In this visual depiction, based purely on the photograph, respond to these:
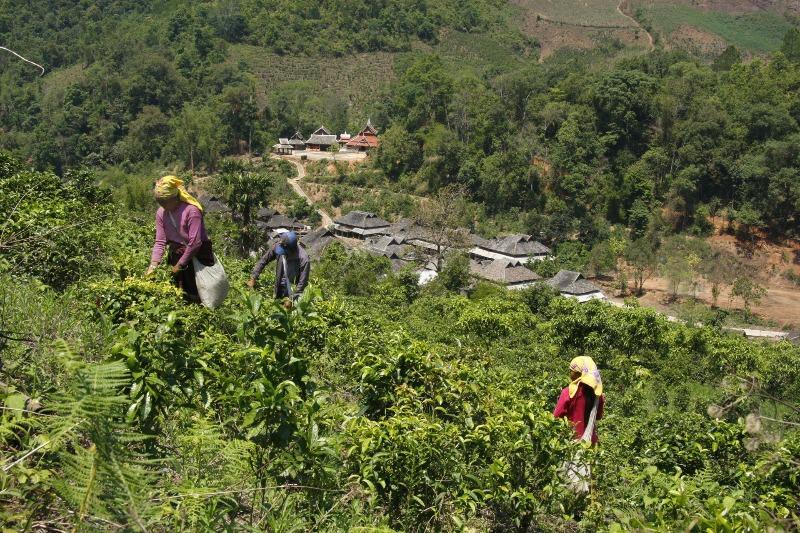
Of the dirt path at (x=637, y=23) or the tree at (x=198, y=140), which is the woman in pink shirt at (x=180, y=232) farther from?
the dirt path at (x=637, y=23)

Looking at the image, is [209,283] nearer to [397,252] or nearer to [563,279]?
[563,279]

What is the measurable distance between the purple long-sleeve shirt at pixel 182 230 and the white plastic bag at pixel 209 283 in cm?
9

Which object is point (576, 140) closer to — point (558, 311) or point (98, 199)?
point (558, 311)

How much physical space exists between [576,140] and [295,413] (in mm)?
36095

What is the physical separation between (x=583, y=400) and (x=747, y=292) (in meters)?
26.6

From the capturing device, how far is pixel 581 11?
274 feet

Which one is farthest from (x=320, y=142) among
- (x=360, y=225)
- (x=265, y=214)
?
(x=360, y=225)

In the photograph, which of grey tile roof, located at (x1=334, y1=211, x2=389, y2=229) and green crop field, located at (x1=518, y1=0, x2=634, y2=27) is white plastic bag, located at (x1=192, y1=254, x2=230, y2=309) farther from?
green crop field, located at (x1=518, y1=0, x2=634, y2=27)

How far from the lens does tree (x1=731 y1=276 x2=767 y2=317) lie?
27.0 metres

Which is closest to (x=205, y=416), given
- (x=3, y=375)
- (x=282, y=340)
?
(x=282, y=340)

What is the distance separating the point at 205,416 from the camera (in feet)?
8.54

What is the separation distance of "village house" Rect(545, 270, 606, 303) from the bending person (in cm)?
2211

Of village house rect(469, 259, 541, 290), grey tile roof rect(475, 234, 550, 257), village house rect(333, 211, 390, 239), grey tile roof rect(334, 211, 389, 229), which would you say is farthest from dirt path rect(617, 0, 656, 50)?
village house rect(469, 259, 541, 290)

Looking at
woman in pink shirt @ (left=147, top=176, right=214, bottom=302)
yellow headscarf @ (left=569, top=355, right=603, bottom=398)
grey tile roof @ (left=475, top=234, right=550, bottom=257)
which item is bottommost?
grey tile roof @ (left=475, top=234, right=550, bottom=257)
